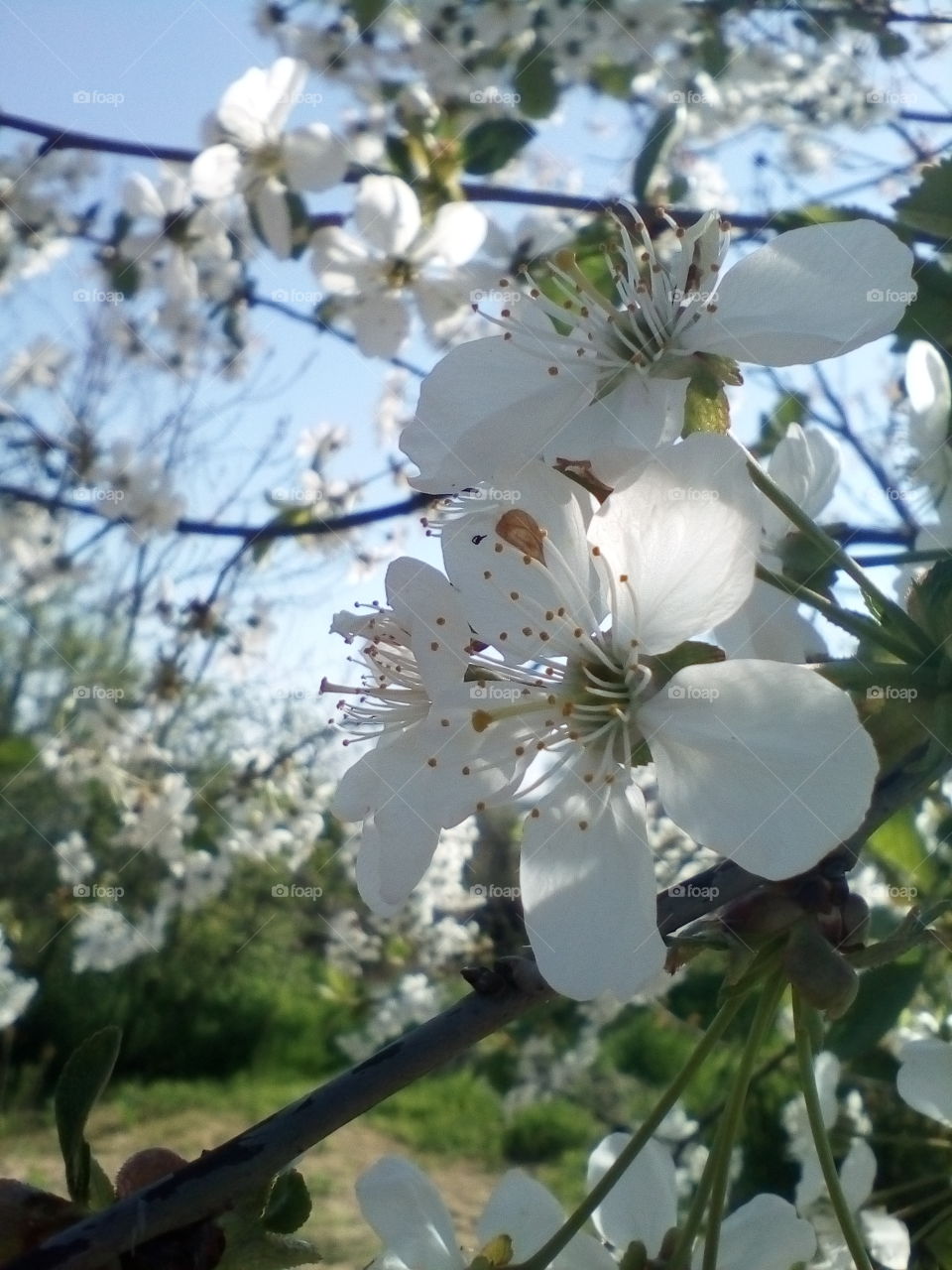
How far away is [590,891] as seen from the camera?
49cm

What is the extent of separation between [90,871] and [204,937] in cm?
204

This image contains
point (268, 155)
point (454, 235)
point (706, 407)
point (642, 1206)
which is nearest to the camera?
point (706, 407)

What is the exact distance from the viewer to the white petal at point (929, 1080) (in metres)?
0.73

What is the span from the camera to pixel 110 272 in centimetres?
224

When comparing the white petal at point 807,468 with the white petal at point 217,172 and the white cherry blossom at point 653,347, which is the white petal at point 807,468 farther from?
the white petal at point 217,172

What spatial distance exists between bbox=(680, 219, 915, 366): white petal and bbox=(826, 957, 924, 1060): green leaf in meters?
0.67

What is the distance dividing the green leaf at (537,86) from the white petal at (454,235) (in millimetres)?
443

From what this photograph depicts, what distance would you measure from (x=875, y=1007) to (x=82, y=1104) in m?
0.74

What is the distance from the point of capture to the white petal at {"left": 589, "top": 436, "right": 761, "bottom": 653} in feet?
1.55

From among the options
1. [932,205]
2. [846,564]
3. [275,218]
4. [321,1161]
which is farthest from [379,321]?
[321,1161]

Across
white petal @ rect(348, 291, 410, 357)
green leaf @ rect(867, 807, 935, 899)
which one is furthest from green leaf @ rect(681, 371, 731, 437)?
white petal @ rect(348, 291, 410, 357)

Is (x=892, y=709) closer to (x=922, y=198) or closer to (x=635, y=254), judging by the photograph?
(x=635, y=254)

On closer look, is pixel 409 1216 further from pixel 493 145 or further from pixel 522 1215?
pixel 493 145

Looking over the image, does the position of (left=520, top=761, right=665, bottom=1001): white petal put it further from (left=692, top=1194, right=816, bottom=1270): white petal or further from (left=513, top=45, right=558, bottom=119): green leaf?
(left=513, top=45, right=558, bottom=119): green leaf
